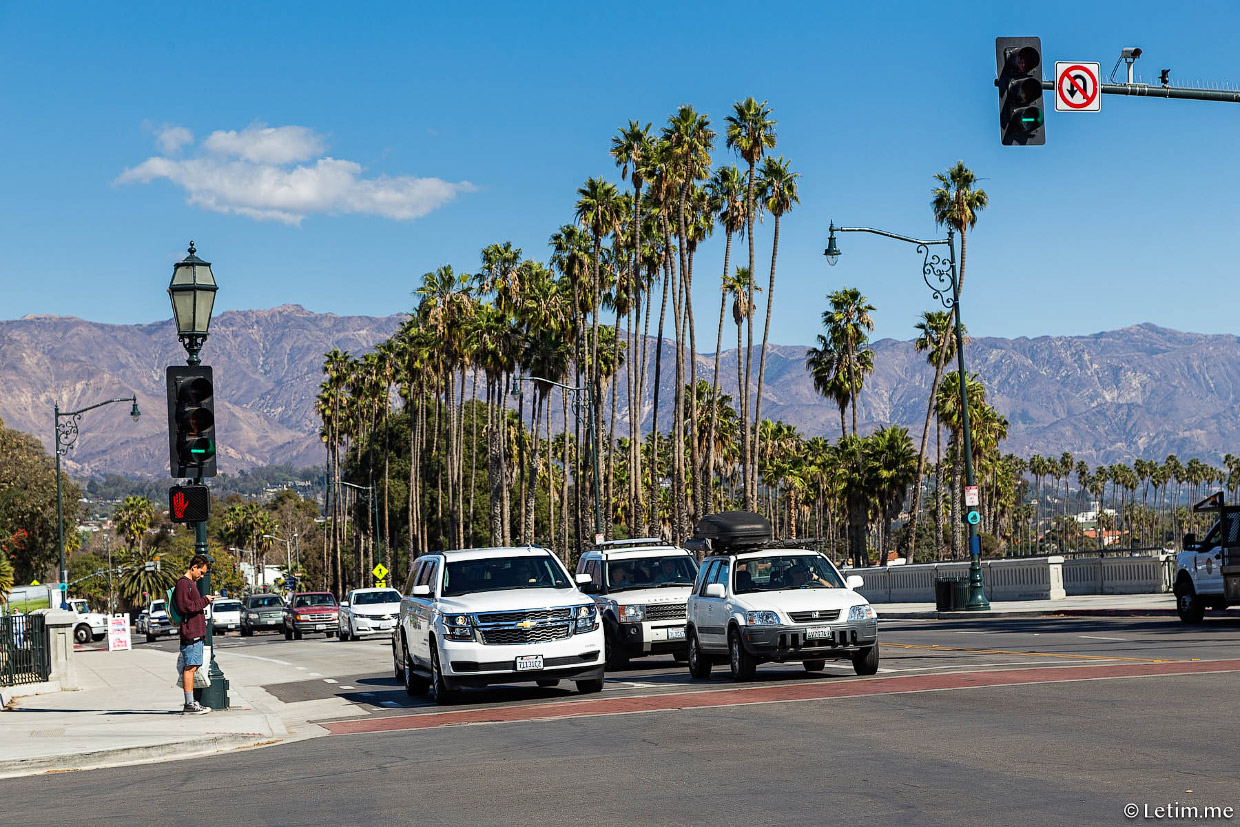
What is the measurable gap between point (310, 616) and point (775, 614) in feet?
114

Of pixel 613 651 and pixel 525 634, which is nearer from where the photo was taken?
pixel 525 634

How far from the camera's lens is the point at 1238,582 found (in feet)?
85.3

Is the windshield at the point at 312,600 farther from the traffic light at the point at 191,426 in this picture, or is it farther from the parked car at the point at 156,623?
the traffic light at the point at 191,426

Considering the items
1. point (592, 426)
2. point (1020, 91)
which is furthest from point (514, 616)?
point (592, 426)

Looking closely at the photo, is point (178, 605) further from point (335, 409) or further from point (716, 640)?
point (335, 409)

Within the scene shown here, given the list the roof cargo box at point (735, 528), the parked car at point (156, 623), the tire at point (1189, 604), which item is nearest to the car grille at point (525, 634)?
the roof cargo box at point (735, 528)

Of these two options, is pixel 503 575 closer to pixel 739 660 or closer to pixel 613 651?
pixel 739 660

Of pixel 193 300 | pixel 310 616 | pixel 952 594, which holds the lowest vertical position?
pixel 310 616

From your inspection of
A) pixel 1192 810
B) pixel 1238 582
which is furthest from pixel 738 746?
pixel 1238 582

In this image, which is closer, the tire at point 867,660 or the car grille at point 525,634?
the car grille at point 525,634

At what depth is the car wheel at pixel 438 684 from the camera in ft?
57.7

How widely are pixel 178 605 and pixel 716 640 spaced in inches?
270

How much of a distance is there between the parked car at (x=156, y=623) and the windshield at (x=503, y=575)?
4780 centimetres

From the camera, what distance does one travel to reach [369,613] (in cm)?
4256
